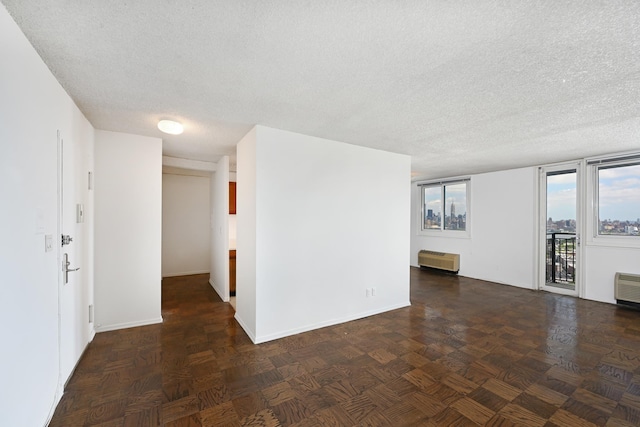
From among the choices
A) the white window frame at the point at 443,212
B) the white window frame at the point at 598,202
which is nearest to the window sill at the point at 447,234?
the white window frame at the point at 443,212

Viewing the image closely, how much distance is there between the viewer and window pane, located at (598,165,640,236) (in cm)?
421

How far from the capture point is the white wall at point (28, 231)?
1320 mm

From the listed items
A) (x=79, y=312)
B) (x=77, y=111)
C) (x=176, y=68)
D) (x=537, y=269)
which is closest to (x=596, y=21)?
(x=176, y=68)

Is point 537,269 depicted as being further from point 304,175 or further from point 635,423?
point 304,175

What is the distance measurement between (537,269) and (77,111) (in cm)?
745

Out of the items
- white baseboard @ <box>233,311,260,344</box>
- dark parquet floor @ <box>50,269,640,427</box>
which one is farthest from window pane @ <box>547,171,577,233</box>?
white baseboard @ <box>233,311,260,344</box>

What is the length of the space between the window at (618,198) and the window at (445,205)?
2294 mm

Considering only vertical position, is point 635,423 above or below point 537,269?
below

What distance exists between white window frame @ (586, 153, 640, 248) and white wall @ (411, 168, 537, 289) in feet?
2.74

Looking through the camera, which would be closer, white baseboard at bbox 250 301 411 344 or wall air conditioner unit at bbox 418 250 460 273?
white baseboard at bbox 250 301 411 344

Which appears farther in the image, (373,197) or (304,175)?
(373,197)

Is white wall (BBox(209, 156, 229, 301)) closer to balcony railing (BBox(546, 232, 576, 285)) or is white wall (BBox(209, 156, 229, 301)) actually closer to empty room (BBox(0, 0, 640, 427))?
empty room (BBox(0, 0, 640, 427))

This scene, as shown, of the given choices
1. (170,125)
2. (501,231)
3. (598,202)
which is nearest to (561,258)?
(501,231)

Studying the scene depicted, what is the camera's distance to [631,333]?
329 cm
